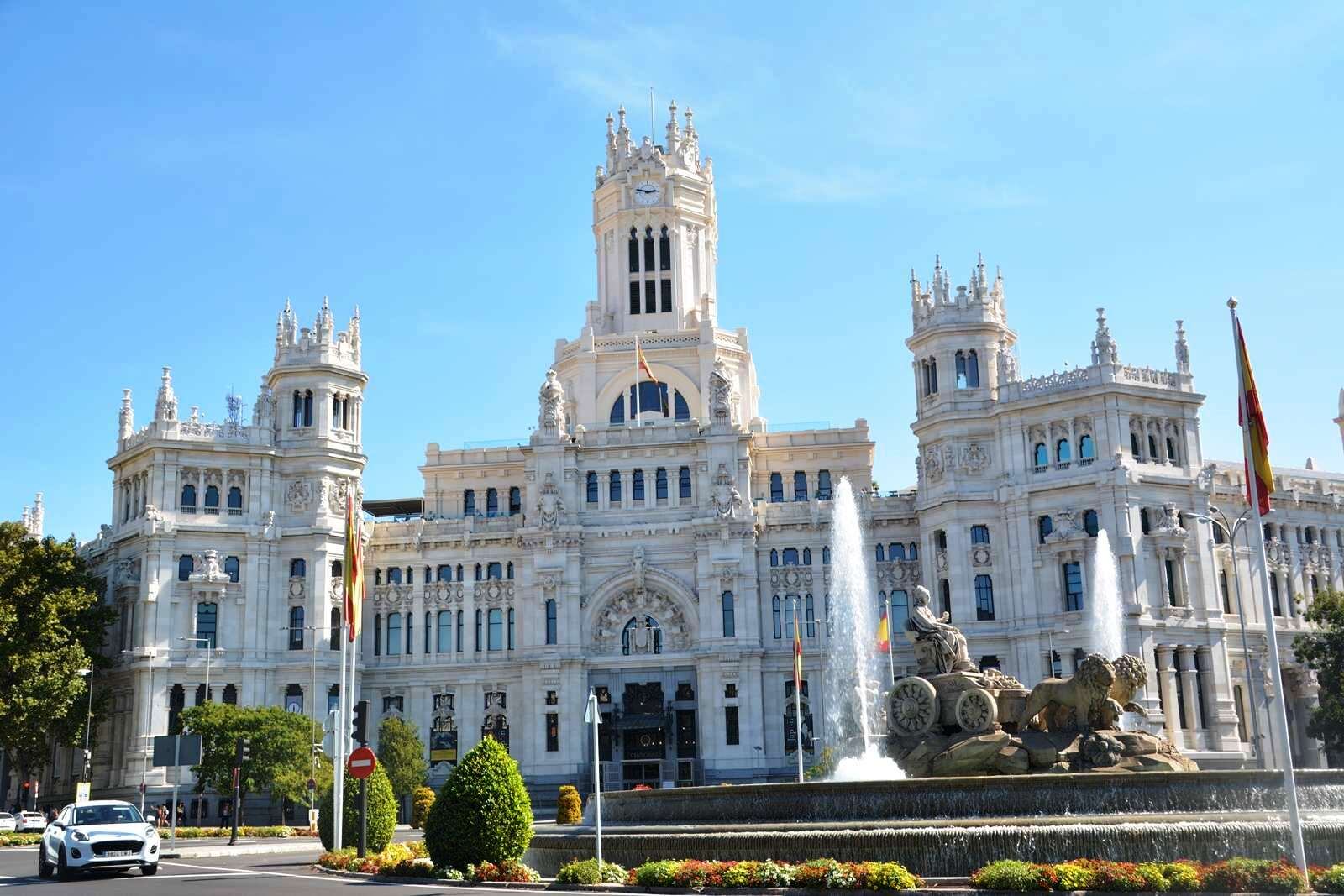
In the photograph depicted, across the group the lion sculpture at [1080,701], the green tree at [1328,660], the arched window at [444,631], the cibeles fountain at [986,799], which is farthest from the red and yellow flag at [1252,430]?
the arched window at [444,631]

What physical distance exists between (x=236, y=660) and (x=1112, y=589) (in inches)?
2151

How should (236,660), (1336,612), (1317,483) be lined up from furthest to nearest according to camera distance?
(1317,483), (236,660), (1336,612)

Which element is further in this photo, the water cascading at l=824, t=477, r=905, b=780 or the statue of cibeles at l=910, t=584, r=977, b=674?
the water cascading at l=824, t=477, r=905, b=780

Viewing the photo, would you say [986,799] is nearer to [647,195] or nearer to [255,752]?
[255,752]

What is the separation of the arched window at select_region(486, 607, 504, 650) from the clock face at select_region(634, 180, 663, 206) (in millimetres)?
35100

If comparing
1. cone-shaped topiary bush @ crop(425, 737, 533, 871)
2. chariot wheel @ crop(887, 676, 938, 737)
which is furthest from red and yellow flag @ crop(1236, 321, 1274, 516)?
cone-shaped topiary bush @ crop(425, 737, 533, 871)

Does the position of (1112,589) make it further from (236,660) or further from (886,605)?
(236,660)

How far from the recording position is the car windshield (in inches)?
1534

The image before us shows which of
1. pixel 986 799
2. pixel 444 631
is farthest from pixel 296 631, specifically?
pixel 986 799

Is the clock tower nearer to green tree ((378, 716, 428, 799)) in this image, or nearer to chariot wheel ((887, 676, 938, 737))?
Answer: green tree ((378, 716, 428, 799))

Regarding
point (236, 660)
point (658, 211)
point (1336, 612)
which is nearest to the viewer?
point (1336, 612)

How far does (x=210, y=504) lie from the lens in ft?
307

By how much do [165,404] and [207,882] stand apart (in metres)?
63.0

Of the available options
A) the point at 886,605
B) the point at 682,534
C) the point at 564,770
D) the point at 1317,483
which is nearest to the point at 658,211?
the point at 682,534
